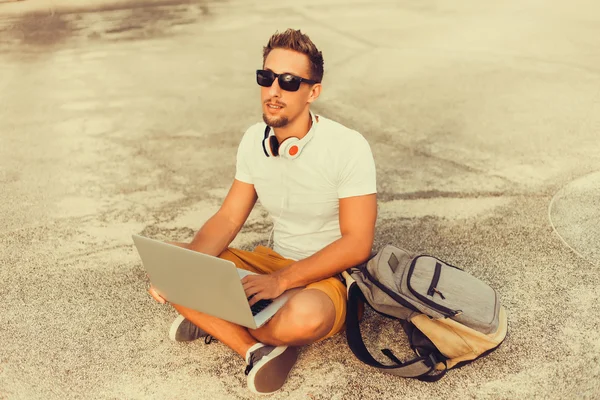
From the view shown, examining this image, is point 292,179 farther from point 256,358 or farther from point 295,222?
point 256,358

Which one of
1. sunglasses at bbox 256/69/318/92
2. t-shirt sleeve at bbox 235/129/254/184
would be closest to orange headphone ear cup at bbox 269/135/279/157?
t-shirt sleeve at bbox 235/129/254/184

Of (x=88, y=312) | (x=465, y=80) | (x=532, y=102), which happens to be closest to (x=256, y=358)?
(x=88, y=312)

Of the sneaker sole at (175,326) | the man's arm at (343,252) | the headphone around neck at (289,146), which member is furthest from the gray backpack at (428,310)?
the sneaker sole at (175,326)

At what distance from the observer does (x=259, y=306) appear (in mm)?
2814

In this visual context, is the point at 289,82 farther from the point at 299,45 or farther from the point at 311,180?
the point at 311,180

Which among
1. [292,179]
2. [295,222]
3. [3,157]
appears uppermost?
[292,179]

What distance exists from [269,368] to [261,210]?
189 centimetres

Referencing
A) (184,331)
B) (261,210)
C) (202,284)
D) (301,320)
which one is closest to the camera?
(202,284)

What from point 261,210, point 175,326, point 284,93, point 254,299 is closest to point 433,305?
point 254,299

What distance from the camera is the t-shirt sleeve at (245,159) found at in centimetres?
313

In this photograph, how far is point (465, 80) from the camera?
22.0ft

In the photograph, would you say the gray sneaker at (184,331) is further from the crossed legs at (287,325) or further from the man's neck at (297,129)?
the man's neck at (297,129)

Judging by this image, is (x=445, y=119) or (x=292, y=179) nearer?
(x=292, y=179)

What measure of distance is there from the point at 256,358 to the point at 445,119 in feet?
11.9
